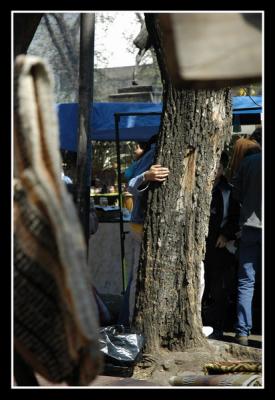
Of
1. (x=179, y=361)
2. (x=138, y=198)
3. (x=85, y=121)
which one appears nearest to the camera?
(x=179, y=361)

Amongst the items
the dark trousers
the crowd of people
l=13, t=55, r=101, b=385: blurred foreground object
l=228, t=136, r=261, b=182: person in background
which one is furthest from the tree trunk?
l=13, t=55, r=101, b=385: blurred foreground object

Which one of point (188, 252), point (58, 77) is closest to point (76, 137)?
point (188, 252)

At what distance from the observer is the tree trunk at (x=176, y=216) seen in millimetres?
6047

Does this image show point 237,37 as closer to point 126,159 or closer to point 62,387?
point 62,387

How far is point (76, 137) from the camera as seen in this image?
407 inches

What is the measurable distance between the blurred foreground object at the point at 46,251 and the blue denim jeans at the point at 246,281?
5.05m

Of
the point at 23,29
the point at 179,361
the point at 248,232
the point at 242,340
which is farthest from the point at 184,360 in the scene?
the point at 23,29

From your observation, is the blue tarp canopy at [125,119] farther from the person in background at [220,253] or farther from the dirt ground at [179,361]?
the dirt ground at [179,361]

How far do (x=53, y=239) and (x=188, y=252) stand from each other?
4.16m

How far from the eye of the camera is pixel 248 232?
705cm

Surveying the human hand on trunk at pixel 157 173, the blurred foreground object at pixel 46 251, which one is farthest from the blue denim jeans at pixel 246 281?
the blurred foreground object at pixel 46 251

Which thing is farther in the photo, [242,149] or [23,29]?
[242,149]

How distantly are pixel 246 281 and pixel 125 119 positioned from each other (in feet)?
11.2

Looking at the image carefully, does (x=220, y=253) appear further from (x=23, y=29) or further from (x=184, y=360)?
(x=23, y=29)
